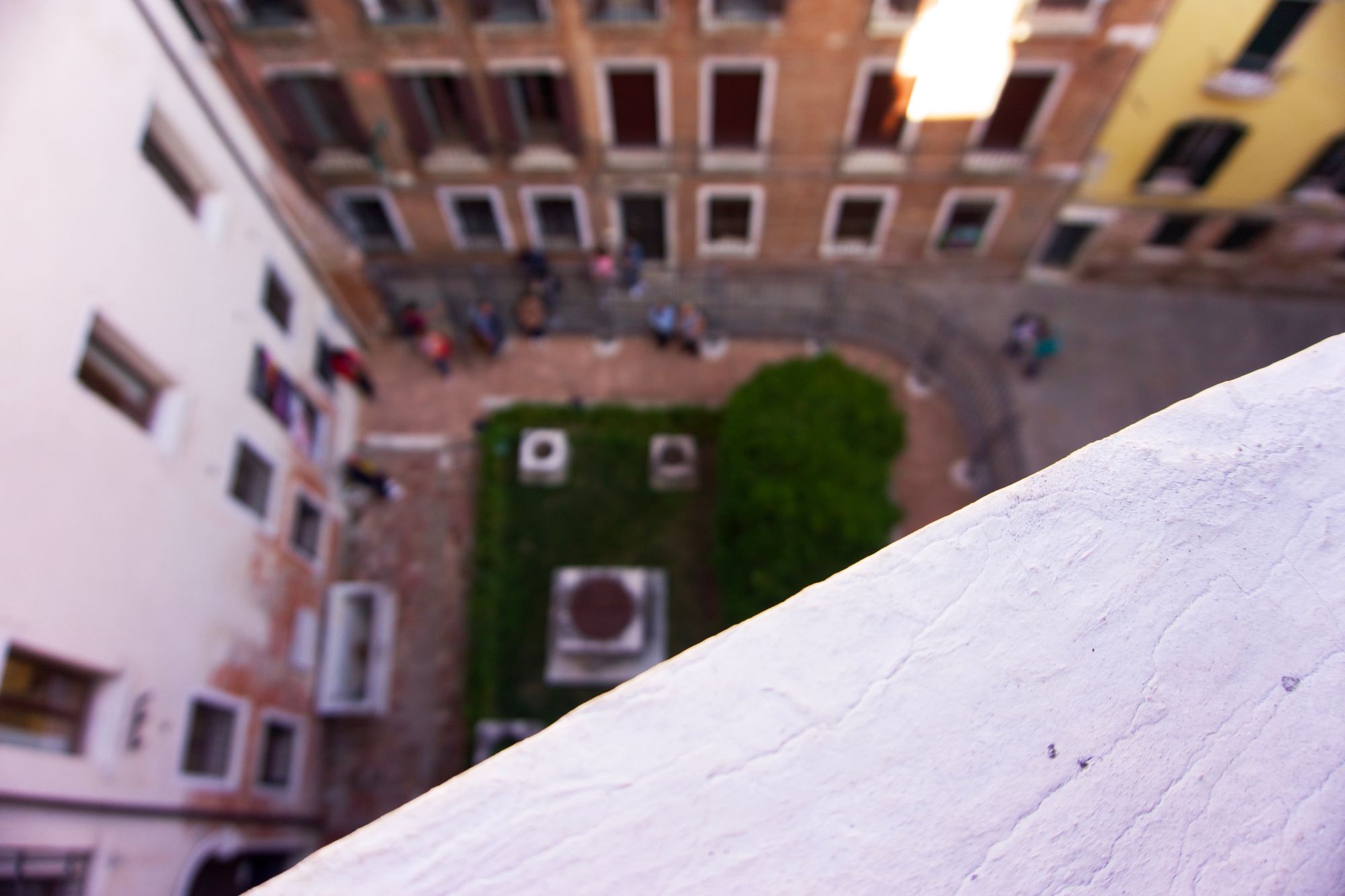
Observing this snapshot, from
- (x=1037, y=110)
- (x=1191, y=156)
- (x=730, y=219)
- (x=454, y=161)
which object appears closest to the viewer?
(x=1037, y=110)

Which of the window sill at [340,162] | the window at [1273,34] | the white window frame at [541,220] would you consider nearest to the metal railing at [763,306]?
the white window frame at [541,220]

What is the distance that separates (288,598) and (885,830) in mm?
12828

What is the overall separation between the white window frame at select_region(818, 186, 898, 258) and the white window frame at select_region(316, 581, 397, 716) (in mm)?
11773

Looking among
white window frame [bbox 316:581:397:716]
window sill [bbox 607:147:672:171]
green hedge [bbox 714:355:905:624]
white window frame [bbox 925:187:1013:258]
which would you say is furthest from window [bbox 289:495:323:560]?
white window frame [bbox 925:187:1013:258]

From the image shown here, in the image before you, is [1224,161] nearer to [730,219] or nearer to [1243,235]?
[1243,235]

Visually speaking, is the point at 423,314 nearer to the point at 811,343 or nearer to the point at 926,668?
the point at 811,343

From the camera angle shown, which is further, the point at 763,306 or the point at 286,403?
the point at 763,306

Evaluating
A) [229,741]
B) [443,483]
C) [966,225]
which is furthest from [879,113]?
[229,741]

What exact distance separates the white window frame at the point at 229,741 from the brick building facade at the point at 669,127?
10043mm

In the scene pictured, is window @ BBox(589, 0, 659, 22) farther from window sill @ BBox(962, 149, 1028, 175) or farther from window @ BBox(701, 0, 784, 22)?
window sill @ BBox(962, 149, 1028, 175)

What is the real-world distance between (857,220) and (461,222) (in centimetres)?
866

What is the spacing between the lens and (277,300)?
13461mm

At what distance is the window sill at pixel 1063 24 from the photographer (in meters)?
12.2

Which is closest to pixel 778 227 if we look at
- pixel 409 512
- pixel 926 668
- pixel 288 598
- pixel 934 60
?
pixel 934 60
